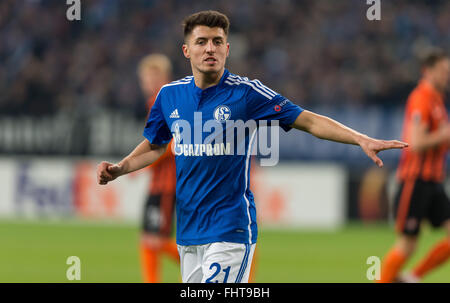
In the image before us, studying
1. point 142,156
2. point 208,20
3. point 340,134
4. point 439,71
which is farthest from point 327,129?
point 439,71

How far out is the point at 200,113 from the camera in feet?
14.3

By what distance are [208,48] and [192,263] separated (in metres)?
1.19

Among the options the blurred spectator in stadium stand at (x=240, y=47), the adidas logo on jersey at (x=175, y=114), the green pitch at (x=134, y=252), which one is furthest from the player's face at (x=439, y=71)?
the blurred spectator in stadium stand at (x=240, y=47)

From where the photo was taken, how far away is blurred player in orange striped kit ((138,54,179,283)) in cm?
739

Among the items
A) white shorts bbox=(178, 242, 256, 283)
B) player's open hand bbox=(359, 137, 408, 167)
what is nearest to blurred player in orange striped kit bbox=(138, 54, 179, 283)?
white shorts bbox=(178, 242, 256, 283)

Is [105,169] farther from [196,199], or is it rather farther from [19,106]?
[19,106]

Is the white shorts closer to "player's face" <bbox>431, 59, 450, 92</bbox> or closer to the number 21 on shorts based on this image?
the number 21 on shorts

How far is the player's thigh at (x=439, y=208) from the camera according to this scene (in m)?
7.49

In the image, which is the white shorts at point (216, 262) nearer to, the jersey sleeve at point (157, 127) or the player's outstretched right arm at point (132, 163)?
the player's outstretched right arm at point (132, 163)

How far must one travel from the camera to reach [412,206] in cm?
751

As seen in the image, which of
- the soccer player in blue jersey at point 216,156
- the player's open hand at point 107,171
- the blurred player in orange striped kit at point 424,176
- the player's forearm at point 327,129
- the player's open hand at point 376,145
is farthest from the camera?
the blurred player in orange striped kit at point 424,176

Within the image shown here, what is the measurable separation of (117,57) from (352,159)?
21.8ft

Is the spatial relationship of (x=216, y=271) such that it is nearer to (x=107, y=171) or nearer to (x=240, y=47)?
(x=107, y=171)

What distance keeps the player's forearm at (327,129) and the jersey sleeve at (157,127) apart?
825 millimetres
